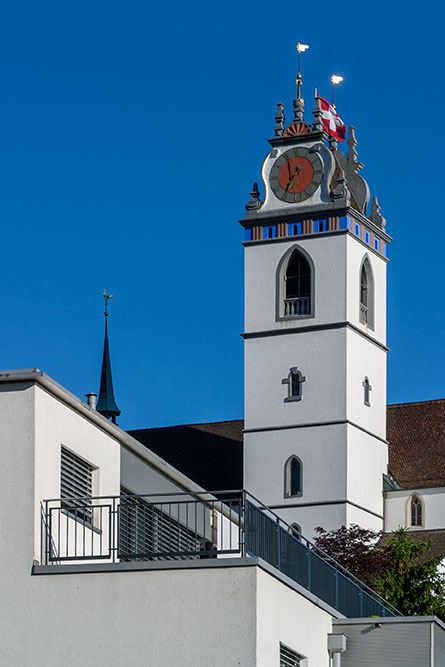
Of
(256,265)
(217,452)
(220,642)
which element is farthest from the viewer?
(217,452)

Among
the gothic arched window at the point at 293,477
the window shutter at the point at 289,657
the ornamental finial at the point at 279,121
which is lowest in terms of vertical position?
the window shutter at the point at 289,657

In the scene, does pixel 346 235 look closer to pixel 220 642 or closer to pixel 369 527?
pixel 369 527

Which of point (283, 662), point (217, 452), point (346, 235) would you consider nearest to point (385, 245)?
point (346, 235)

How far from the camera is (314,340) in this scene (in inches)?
2773

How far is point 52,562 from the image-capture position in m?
25.0

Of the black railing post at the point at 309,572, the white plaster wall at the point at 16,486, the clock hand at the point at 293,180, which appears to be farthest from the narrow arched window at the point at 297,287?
the white plaster wall at the point at 16,486

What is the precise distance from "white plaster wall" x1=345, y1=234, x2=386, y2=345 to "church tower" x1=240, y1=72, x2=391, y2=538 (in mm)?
33

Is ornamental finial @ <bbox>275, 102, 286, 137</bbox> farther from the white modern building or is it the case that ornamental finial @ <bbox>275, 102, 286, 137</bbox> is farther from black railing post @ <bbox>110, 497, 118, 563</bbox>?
black railing post @ <bbox>110, 497, 118, 563</bbox>

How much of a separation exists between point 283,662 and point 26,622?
9.91 feet

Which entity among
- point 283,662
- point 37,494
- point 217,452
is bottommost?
point 283,662

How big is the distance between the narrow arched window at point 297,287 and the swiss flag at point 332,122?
5.56 metres

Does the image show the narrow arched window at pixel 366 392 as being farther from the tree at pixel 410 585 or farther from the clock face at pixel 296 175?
the tree at pixel 410 585

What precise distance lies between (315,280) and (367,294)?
227 centimetres

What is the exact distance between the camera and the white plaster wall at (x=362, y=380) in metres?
70.1
